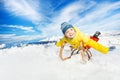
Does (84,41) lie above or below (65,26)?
below

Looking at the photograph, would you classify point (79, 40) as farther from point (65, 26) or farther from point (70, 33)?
point (65, 26)

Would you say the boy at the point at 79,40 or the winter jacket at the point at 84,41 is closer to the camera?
the boy at the point at 79,40

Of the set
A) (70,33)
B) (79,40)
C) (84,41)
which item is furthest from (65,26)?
(84,41)

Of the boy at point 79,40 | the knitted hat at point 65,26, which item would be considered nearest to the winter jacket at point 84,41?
the boy at point 79,40

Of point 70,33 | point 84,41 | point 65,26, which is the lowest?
point 84,41

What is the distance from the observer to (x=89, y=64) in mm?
10852

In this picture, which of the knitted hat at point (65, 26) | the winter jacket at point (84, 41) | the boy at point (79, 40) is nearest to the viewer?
the knitted hat at point (65, 26)

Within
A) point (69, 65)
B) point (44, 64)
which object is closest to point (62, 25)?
point (69, 65)

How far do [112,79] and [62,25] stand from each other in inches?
141

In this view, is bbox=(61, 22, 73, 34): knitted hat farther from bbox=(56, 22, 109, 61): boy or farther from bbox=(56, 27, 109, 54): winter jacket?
bbox=(56, 27, 109, 54): winter jacket

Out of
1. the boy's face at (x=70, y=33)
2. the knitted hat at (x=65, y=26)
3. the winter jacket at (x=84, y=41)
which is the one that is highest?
the knitted hat at (x=65, y=26)

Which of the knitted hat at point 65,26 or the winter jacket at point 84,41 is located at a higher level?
the knitted hat at point 65,26

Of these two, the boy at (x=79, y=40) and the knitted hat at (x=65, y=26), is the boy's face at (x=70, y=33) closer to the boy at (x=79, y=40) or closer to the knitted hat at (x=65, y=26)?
the boy at (x=79, y=40)

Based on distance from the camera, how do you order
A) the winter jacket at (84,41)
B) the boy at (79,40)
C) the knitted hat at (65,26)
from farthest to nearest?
the winter jacket at (84,41), the boy at (79,40), the knitted hat at (65,26)
